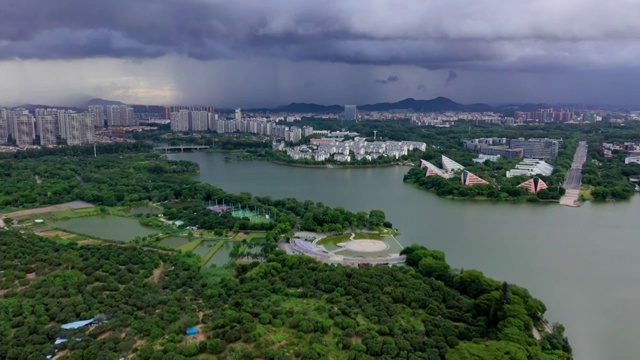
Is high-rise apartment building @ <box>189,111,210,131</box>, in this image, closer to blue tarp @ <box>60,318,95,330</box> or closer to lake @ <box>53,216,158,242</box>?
lake @ <box>53,216,158,242</box>

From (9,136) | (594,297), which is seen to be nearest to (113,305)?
(594,297)

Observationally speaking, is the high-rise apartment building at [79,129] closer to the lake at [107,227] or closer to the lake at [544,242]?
the lake at [544,242]

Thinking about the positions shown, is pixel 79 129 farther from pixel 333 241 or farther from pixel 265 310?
pixel 265 310

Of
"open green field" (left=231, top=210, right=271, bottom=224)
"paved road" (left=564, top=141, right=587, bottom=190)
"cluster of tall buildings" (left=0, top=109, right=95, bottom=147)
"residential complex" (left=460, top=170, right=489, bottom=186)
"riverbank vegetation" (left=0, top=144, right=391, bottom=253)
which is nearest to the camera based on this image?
"riverbank vegetation" (left=0, top=144, right=391, bottom=253)

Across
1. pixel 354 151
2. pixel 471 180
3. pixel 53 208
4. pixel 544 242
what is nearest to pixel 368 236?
pixel 544 242

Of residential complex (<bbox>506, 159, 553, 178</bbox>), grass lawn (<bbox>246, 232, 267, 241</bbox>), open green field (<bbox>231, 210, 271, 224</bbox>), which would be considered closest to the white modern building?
residential complex (<bbox>506, 159, 553, 178</bbox>)

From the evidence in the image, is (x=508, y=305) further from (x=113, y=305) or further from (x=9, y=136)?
(x=9, y=136)

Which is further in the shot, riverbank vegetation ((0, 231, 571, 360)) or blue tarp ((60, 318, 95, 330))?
blue tarp ((60, 318, 95, 330))
